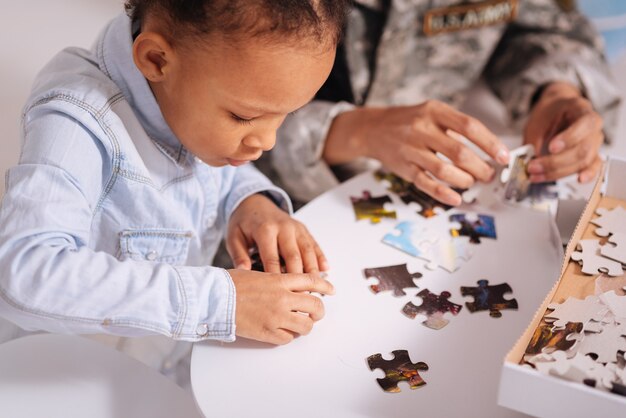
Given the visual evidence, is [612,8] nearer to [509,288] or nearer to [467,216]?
[467,216]

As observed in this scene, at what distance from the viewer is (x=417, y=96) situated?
1756 mm

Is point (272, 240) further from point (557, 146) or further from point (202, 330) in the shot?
point (557, 146)

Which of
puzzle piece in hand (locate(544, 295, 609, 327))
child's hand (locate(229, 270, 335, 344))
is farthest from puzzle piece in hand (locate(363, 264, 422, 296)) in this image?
puzzle piece in hand (locate(544, 295, 609, 327))

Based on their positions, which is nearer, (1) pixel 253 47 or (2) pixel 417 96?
(1) pixel 253 47

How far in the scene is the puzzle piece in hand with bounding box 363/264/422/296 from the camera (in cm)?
101

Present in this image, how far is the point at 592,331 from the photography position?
0.81 meters

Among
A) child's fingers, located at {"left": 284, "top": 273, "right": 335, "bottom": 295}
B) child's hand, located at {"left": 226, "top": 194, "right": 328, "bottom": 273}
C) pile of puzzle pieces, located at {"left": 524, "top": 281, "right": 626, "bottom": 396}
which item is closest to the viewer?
pile of puzzle pieces, located at {"left": 524, "top": 281, "right": 626, "bottom": 396}

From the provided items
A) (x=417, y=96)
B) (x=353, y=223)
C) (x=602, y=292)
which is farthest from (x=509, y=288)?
(x=417, y=96)

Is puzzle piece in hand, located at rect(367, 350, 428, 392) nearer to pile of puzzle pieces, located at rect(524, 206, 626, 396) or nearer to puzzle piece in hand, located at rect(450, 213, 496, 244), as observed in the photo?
pile of puzzle pieces, located at rect(524, 206, 626, 396)

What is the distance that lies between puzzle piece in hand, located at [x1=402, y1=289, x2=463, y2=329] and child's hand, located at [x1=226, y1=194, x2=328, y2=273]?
155 millimetres

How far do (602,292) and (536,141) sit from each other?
1.77ft

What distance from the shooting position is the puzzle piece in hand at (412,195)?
1212mm

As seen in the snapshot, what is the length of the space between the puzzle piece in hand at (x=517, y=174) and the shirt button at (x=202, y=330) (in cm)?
63

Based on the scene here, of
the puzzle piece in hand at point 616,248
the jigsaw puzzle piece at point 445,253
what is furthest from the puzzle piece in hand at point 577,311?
the jigsaw puzzle piece at point 445,253
